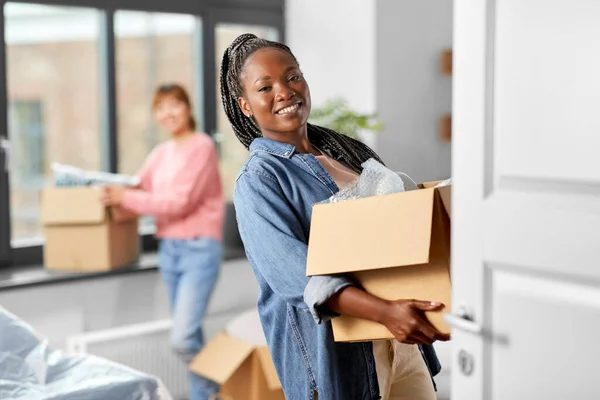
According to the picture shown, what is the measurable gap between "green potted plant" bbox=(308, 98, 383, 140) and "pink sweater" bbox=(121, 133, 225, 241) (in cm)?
60

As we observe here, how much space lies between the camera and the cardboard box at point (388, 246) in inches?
53.2

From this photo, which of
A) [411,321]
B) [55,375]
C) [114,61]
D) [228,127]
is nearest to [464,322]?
[411,321]

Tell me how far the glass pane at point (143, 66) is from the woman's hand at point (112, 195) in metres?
0.50

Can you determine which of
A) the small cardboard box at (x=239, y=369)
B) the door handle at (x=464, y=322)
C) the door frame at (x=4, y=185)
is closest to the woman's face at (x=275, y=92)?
the door handle at (x=464, y=322)

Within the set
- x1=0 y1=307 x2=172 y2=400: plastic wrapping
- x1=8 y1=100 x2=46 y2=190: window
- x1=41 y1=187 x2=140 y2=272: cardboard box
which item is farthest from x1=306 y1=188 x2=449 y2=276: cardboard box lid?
x1=8 y1=100 x2=46 y2=190: window

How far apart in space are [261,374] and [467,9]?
2.21m

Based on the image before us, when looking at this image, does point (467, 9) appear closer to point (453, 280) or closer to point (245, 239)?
point (453, 280)

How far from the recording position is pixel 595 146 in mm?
1117

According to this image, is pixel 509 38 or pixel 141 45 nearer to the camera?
pixel 509 38

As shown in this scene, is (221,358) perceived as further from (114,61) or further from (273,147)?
(273,147)

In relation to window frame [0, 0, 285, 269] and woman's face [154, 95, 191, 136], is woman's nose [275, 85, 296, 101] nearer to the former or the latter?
woman's face [154, 95, 191, 136]

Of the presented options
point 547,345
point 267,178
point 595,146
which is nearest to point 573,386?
point 547,345

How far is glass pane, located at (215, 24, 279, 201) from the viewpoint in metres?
4.40

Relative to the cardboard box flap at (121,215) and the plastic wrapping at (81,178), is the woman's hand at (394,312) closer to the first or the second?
the cardboard box flap at (121,215)
